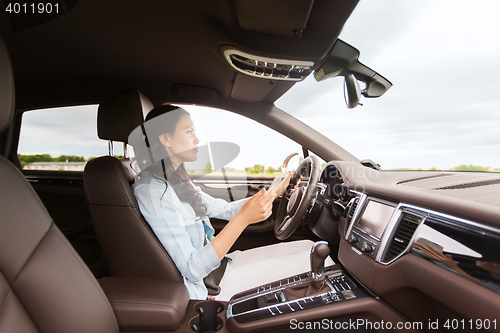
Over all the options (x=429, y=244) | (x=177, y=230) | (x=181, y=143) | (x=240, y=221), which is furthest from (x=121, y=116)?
(x=429, y=244)

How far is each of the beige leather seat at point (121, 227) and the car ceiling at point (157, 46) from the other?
71 centimetres

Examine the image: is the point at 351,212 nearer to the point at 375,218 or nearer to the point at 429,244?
the point at 375,218

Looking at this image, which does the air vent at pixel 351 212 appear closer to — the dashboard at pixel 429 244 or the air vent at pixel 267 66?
the dashboard at pixel 429 244

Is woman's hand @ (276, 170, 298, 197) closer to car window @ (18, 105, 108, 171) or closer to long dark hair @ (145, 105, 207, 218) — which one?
long dark hair @ (145, 105, 207, 218)

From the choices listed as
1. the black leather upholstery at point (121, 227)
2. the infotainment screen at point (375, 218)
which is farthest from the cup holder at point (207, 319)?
the infotainment screen at point (375, 218)

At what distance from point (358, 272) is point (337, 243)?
1.29 ft

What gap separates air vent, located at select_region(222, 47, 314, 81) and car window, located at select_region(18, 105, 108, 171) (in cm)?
96

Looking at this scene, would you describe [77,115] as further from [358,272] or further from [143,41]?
[358,272]

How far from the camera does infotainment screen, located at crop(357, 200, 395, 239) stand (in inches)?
38.8

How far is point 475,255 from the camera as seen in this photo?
665mm

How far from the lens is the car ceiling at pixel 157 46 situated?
1.17m

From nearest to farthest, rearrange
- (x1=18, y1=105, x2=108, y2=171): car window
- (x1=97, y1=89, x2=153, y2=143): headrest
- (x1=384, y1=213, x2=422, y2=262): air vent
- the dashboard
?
the dashboard < (x1=384, y1=213, x2=422, y2=262): air vent < (x1=97, y1=89, x2=153, y2=143): headrest < (x1=18, y1=105, x2=108, y2=171): car window

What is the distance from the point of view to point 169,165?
1.19 meters

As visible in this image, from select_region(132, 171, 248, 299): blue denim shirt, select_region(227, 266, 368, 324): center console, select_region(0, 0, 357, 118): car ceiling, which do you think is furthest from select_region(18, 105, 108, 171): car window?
select_region(227, 266, 368, 324): center console
